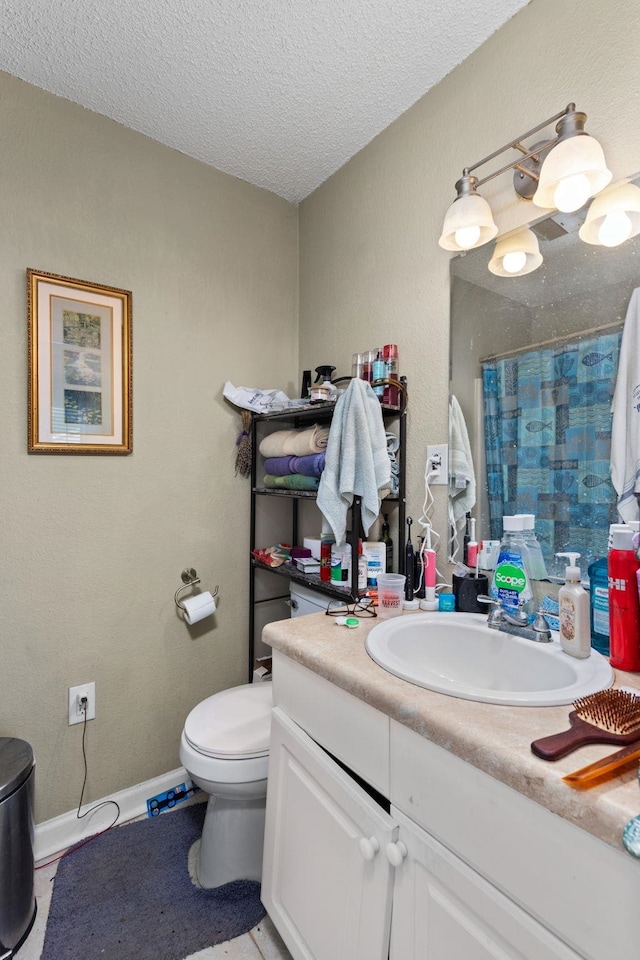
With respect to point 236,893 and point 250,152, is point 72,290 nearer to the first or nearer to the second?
point 250,152

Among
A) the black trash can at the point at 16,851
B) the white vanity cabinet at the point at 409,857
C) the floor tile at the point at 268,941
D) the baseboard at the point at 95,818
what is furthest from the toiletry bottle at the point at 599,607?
the baseboard at the point at 95,818

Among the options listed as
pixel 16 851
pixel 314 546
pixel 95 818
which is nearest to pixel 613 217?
pixel 314 546

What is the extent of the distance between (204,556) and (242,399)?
65 cm

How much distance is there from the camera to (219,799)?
1343 millimetres

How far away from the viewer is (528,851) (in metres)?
0.58

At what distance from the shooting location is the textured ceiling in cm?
121

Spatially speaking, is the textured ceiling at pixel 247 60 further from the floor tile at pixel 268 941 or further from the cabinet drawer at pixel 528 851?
the floor tile at pixel 268 941

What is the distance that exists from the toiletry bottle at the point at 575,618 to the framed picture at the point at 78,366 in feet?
4.67

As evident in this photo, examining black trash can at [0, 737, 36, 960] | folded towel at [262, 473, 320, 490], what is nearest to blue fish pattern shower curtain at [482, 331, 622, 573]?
folded towel at [262, 473, 320, 490]

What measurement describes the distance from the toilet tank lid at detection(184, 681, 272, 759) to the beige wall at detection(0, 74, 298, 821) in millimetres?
357

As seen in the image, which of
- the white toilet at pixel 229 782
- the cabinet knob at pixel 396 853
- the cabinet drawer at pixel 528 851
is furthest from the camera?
the white toilet at pixel 229 782

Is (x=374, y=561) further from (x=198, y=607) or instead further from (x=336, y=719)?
(x=198, y=607)

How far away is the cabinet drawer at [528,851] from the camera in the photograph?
0.50m

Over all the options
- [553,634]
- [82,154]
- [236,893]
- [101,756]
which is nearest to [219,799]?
[236,893]
